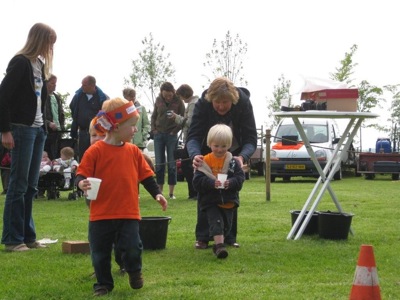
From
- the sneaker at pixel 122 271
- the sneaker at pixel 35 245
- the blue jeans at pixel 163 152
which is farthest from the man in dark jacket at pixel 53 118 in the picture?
the sneaker at pixel 122 271

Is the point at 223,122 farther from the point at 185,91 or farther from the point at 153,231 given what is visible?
the point at 185,91

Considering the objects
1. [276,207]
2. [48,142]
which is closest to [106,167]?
[276,207]

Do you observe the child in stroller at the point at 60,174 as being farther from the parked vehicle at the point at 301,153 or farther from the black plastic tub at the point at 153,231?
the parked vehicle at the point at 301,153

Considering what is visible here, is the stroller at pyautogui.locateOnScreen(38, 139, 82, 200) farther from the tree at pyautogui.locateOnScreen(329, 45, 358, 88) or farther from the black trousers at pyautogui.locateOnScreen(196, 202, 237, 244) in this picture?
the tree at pyautogui.locateOnScreen(329, 45, 358, 88)

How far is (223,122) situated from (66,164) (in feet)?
24.4

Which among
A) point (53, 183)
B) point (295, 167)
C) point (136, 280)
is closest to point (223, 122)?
point (136, 280)

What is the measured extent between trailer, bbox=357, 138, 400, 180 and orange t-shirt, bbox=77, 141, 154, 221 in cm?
1924

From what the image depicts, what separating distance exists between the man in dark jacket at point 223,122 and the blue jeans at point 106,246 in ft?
6.70

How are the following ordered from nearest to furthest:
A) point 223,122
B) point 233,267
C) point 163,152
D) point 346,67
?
point 233,267
point 223,122
point 163,152
point 346,67

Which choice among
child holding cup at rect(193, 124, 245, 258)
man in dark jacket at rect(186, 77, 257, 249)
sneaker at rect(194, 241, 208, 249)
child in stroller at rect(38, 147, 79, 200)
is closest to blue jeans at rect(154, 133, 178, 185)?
child in stroller at rect(38, 147, 79, 200)

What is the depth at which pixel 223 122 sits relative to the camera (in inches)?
297

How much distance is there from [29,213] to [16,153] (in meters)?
0.69

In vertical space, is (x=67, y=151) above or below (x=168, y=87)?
below

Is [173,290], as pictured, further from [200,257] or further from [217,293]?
[200,257]
